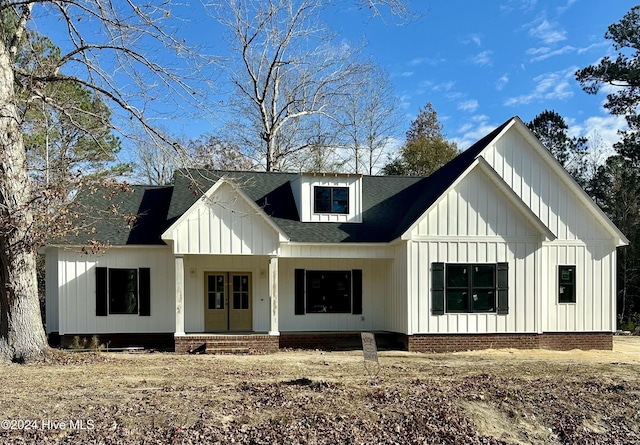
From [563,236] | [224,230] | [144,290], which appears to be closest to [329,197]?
[224,230]

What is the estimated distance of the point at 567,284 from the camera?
15.6 meters

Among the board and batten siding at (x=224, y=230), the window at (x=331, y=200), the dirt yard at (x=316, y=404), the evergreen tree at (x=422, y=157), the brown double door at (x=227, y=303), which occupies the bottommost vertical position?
the dirt yard at (x=316, y=404)

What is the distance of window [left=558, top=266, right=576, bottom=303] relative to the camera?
50.9ft

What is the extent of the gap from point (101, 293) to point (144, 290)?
1.11 metres

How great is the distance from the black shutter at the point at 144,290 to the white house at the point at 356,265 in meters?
0.04

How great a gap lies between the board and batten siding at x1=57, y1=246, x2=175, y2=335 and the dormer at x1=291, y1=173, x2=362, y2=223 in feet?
13.3

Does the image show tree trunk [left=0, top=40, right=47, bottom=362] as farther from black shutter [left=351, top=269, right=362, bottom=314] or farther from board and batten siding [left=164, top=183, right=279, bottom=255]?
black shutter [left=351, top=269, right=362, bottom=314]

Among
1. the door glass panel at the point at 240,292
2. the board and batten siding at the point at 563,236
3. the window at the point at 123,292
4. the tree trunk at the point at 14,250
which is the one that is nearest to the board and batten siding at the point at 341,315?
the door glass panel at the point at 240,292

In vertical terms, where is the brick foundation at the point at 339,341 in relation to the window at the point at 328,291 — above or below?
below

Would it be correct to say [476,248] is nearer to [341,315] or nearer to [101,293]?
[341,315]

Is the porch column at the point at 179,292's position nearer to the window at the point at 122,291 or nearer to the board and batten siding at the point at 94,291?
the board and batten siding at the point at 94,291

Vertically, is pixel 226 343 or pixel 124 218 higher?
pixel 124 218

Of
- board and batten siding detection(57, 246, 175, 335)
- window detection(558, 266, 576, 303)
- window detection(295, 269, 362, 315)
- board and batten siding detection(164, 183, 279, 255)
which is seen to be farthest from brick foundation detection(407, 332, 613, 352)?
board and batten siding detection(57, 246, 175, 335)

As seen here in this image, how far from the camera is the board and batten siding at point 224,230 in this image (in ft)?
46.6
